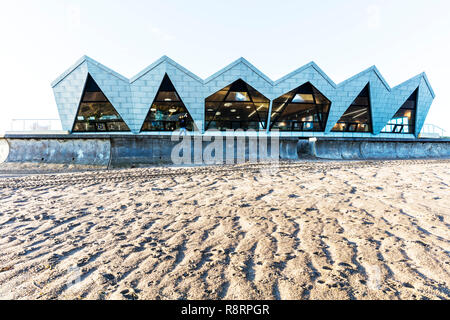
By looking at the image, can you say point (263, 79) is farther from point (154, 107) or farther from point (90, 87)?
point (90, 87)

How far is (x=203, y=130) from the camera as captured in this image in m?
17.8

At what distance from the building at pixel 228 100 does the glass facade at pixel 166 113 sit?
0.08m

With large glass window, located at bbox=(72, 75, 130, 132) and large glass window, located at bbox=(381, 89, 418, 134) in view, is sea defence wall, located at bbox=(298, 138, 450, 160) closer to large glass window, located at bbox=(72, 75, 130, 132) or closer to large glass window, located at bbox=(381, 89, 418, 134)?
large glass window, located at bbox=(381, 89, 418, 134)

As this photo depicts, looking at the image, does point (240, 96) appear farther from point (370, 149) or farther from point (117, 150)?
point (117, 150)

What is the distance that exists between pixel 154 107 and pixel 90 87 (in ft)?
17.7

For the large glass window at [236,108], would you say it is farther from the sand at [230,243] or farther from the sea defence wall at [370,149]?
the sand at [230,243]

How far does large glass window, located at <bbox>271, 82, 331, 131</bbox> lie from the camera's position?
18.4 m

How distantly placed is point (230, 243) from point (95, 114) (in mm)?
18635

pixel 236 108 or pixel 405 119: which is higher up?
pixel 236 108

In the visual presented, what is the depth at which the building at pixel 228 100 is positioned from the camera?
1670cm

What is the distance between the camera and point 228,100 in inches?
698

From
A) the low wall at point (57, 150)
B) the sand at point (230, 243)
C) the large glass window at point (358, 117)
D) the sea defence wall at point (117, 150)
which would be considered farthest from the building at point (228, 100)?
the sand at point (230, 243)

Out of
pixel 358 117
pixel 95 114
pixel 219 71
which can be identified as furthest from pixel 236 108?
pixel 358 117

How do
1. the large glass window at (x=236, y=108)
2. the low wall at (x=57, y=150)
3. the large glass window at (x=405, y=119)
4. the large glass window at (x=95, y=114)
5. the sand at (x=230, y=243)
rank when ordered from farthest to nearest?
the large glass window at (x=405, y=119) → the large glass window at (x=236, y=108) → the large glass window at (x=95, y=114) → the low wall at (x=57, y=150) → the sand at (x=230, y=243)
